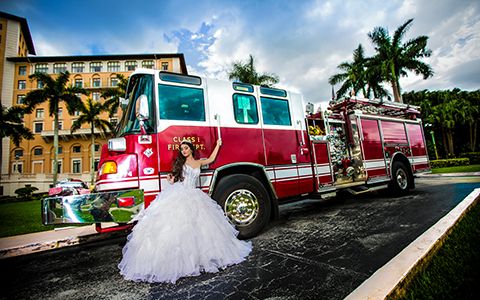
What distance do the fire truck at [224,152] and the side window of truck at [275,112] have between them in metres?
0.02

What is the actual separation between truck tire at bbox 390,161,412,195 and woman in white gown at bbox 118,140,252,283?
5.99 metres

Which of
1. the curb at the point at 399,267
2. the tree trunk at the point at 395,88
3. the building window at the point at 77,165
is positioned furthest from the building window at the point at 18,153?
the tree trunk at the point at 395,88

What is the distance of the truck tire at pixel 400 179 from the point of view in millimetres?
7056

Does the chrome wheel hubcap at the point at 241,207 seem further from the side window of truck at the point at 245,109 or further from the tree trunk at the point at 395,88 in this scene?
the tree trunk at the point at 395,88

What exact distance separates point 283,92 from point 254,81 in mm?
16914

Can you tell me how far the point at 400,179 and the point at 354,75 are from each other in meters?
21.7

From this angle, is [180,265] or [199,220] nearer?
[180,265]

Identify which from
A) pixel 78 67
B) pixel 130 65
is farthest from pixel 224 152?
pixel 78 67

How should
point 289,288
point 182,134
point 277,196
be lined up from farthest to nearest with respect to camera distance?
point 277,196 < point 182,134 < point 289,288

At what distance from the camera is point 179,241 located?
8.91ft

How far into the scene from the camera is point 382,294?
66.3 inches

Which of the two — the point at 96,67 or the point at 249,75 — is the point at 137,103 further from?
the point at 96,67

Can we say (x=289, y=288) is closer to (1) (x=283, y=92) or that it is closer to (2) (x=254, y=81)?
(1) (x=283, y=92)

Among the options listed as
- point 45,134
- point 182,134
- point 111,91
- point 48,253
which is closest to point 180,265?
point 182,134
